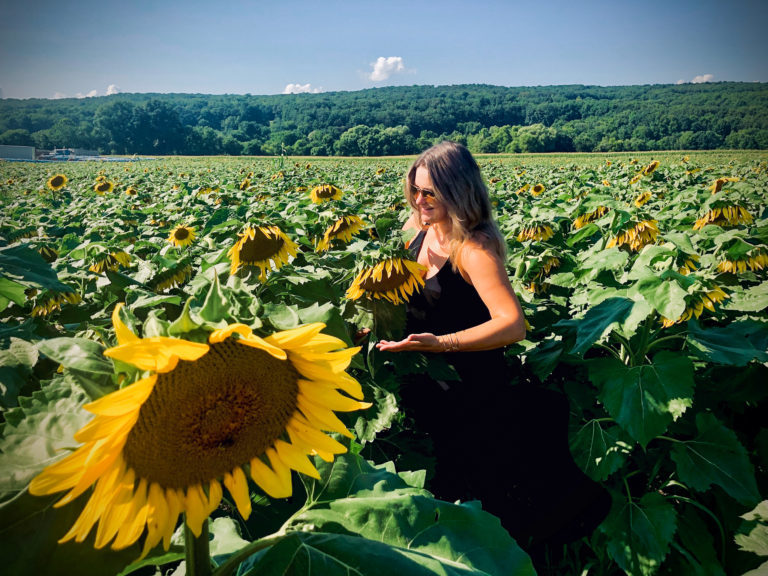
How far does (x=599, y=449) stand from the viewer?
2.45 meters

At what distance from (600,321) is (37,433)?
2.25 m

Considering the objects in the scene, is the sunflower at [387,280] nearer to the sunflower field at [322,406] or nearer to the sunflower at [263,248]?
the sunflower field at [322,406]

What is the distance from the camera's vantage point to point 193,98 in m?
120

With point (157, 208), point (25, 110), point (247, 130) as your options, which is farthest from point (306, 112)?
point (157, 208)

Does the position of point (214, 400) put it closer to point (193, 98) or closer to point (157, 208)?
point (157, 208)

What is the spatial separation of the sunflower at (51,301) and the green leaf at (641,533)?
3.01 meters

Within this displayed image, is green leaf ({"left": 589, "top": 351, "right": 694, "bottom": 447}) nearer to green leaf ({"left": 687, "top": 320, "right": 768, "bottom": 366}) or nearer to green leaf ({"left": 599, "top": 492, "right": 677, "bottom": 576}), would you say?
green leaf ({"left": 687, "top": 320, "right": 768, "bottom": 366})

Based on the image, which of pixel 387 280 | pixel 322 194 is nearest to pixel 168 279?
pixel 387 280

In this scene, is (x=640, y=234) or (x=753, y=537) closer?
(x=753, y=537)

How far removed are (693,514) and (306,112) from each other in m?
95.1

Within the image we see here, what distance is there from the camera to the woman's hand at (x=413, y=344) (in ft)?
6.46

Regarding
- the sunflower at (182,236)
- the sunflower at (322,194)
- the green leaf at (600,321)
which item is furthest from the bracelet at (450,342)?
the sunflower at (322,194)

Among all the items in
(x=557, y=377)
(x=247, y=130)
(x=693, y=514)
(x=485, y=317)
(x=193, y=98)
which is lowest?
(x=693, y=514)

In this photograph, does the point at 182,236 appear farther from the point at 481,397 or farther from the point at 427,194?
the point at 481,397
